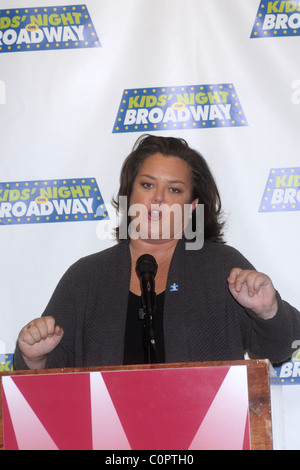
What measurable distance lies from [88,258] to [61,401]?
1.17 m

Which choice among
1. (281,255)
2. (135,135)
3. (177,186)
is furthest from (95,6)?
(281,255)

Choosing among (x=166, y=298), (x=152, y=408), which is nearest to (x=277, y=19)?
(x=166, y=298)

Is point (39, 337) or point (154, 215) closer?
point (39, 337)

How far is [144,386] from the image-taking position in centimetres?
121

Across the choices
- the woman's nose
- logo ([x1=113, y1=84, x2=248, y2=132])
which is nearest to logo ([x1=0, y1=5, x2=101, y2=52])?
logo ([x1=113, y1=84, x2=248, y2=132])

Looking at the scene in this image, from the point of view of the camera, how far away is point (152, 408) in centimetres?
120

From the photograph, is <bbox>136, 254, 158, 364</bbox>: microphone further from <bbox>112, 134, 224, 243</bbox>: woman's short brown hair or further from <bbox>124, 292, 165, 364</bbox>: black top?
<bbox>112, 134, 224, 243</bbox>: woman's short brown hair

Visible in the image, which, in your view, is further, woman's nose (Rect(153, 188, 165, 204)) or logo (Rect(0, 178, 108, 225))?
logo (Rect(0, 178, 108, 225))

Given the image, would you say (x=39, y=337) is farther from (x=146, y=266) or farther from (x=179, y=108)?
(x=179, y=108)

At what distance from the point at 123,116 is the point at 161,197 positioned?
59cm

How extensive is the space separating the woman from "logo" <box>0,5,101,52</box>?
2.04 feet

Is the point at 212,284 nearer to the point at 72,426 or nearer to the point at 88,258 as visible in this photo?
the point at 88,258

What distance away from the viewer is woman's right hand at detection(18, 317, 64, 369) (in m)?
1.66

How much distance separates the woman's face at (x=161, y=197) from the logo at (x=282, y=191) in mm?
383
